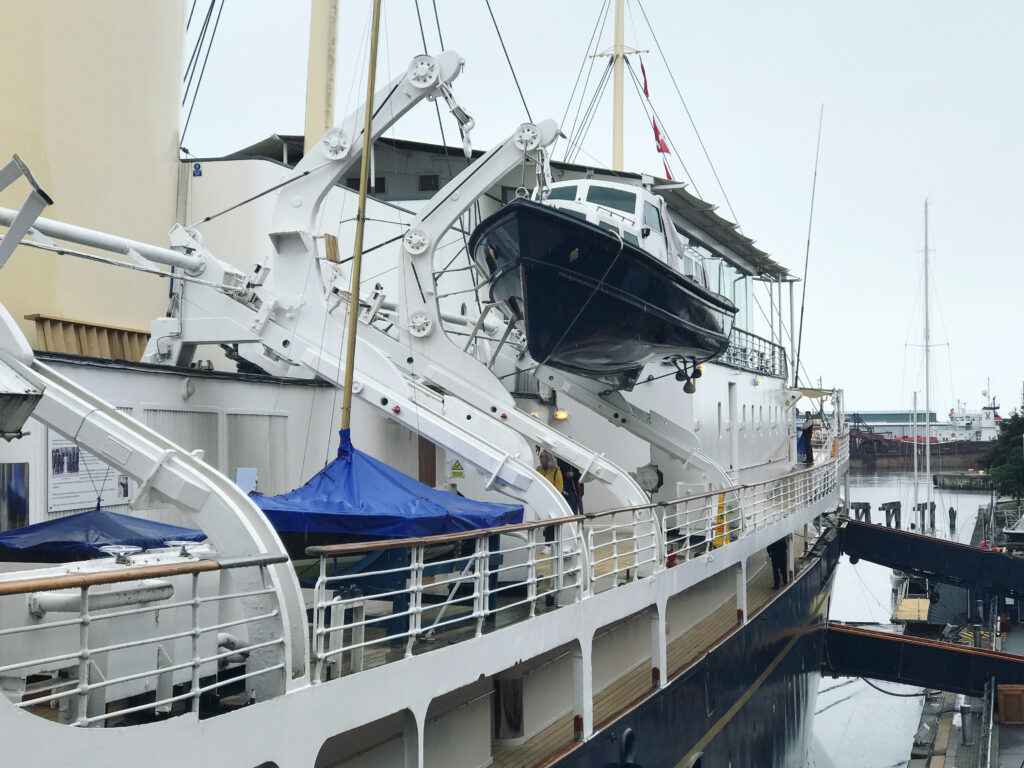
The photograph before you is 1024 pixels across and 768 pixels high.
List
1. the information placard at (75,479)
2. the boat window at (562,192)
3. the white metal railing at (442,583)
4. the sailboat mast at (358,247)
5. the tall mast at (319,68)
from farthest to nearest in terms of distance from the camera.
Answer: the tall mast at (319,68) → the boat window at (562,192) → the sailboat mast at (358,247) → the information placard at (75,479) → the white metal railing at (442,583)

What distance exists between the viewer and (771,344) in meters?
29.6

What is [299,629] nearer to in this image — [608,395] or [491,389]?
[491,389]

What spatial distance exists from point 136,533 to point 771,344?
976 inches

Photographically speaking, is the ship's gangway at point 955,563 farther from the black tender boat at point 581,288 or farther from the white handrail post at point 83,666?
the white handrail post at point 83,666

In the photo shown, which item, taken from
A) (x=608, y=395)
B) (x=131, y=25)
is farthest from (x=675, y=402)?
(x=131, y=25)

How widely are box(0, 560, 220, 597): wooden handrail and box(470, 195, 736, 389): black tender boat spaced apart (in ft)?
29.6

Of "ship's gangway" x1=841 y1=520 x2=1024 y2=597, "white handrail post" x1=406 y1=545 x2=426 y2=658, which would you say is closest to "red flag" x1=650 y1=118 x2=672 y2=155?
"ship's gangway" x1=841 y1=520 x2=1024 y2=597

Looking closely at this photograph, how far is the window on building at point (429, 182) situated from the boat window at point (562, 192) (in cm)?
820

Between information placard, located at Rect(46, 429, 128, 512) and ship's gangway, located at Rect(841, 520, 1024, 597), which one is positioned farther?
ship's gangway, located at Rect(841, 520, 1024, 597)

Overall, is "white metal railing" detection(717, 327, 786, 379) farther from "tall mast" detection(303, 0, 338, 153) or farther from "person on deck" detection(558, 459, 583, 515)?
"tall mast" detection(303, 0, 338, 153)

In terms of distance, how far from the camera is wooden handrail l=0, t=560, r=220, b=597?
4.19m

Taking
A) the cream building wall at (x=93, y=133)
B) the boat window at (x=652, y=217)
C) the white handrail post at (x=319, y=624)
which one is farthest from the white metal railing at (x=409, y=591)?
the cream building wall at (x=93, y=133)

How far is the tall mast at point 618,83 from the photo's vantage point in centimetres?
2719

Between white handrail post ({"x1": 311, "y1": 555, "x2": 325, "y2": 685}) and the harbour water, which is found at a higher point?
white handrail post ({"x1": 311, "y1": 555, "x2": 325, "y2": 685})
